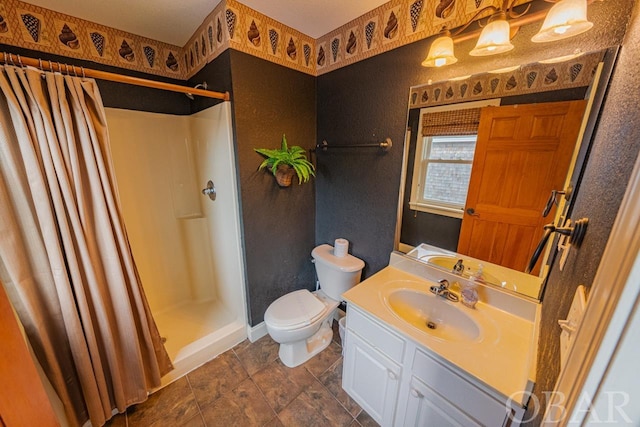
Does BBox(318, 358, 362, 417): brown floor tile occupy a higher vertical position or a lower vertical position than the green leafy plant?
lower

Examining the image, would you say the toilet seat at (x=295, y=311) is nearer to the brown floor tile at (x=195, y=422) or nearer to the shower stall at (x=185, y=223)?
the shower stall at (x=185, y=223)

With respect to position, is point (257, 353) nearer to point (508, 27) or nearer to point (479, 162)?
point (479, 162)

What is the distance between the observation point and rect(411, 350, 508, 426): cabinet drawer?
0.81 metres

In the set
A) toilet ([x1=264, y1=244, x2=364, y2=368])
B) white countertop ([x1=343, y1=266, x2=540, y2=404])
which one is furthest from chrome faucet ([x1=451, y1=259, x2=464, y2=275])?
toilet ([x1=264, y1=244, x2=364, y2=368])

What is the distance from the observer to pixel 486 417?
0.83 metres

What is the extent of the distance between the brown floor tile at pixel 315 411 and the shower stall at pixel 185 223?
0.69m

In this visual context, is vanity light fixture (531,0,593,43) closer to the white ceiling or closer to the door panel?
the door panel

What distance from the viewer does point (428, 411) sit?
39.5 inches

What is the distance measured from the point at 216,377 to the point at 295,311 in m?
0.68

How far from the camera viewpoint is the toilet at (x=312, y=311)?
5.07 feet

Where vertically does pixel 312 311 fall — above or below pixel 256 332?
above

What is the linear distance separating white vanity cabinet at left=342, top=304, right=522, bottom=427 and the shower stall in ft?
3.24

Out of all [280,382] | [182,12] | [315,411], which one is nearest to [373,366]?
[315,411]

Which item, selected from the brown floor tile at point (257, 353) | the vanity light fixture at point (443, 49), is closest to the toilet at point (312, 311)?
the brown floor tile at point (257, 353)
